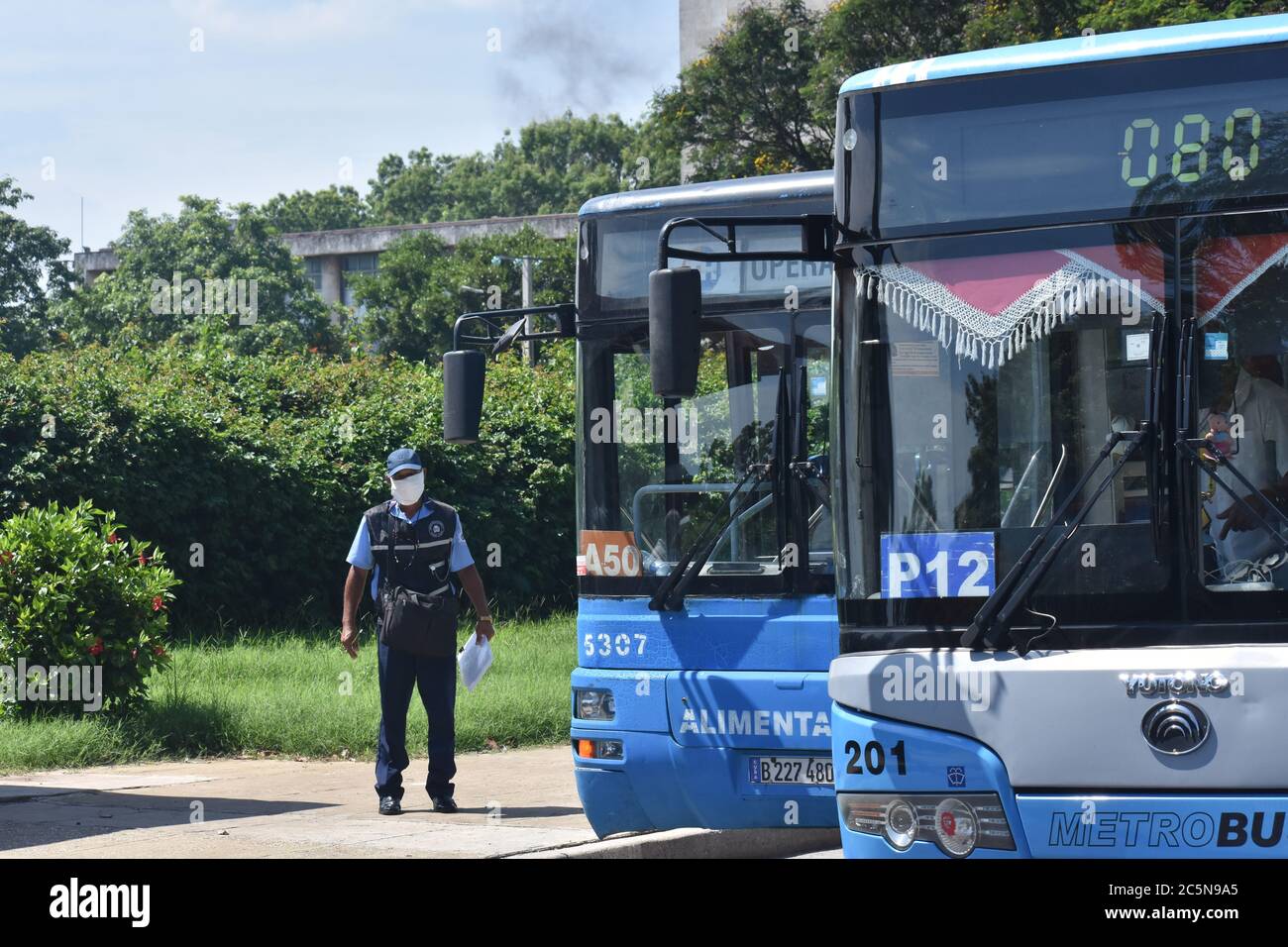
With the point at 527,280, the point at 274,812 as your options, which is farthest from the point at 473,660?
the point at 527,280

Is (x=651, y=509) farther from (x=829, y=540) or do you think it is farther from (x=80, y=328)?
(x=80, y=328)

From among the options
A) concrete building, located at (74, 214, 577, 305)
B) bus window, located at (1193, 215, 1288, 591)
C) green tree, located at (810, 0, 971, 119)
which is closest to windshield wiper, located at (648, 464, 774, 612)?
bus window, located at (1193, 215, 1288, 591)

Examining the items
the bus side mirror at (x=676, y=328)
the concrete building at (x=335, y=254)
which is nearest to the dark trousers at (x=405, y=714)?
the bus side mirror at (x=676, y=328)

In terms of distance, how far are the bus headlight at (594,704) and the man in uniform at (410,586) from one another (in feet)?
4.81

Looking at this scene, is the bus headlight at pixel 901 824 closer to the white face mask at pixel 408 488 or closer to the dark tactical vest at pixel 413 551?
the dark tactical vest at pixel 413 551

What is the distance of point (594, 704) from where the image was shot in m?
7.95

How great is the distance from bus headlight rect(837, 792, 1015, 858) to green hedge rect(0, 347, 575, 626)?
11.6 m

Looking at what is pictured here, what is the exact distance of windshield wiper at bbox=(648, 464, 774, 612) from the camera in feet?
25.1

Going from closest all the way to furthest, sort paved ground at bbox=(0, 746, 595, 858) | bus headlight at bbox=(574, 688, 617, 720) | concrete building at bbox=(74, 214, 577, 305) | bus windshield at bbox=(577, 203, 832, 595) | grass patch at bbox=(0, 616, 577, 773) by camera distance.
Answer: bus windshield at bbox=(577, 203, 832, 595) → bus headlight at bbox=(574, 688, 617, 720) → paved ground at bbox=(0, 746, 595, 858) → grass patch at bbox=(0, 616, 577, 773) → concrete building at bbox=(74, 214, 577, 305)

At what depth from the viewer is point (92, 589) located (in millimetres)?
11805

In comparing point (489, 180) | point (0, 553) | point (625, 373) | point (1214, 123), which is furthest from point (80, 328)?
point (489, 180)

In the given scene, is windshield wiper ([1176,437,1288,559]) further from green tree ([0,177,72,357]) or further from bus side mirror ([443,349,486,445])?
green tree ([0,177,72,357])

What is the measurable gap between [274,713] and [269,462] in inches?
236

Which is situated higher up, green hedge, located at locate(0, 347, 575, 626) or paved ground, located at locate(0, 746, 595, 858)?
green hedge, located at locate(0, 347, 575, 626)
